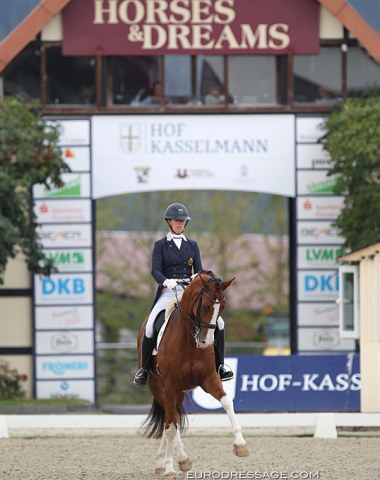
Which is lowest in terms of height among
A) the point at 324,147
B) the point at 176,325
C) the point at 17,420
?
the point at 17,420

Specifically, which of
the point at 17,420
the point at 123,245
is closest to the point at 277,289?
the point at 123,245

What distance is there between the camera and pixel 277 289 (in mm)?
44438

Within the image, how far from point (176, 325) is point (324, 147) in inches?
512

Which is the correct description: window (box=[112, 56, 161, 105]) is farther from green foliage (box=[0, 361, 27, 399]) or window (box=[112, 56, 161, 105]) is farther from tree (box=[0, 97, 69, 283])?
green foliage (box=[0, 361, 27, 399])

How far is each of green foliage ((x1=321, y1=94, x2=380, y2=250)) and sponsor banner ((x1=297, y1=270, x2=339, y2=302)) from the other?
1104 mm

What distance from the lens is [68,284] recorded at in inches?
1041

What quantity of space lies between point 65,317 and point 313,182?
535 cm

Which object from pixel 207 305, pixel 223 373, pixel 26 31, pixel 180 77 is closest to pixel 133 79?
pixel 180 77

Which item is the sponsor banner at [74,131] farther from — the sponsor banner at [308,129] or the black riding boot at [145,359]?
the black riding boot at [145,359]

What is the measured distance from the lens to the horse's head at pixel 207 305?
1275 cm

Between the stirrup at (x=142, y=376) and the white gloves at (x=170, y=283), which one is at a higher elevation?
the white gloves at (x=170, y=283)

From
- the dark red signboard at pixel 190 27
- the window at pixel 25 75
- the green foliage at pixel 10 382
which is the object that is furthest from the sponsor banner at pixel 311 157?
the green foliage at pixel 10 382

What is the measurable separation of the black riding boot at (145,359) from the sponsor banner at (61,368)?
39.3ft

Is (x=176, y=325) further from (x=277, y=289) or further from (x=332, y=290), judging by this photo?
(x=277, y=289)
